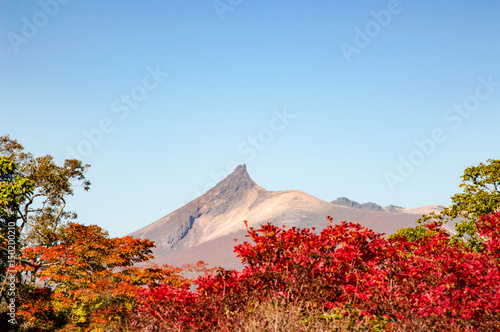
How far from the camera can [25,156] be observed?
26.3 meters

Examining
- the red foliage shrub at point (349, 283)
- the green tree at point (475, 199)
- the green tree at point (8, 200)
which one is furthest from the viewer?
the green tree at point (475, 199)

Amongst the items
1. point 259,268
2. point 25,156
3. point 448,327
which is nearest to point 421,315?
point 448,327

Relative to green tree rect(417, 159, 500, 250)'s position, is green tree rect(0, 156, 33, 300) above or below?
above

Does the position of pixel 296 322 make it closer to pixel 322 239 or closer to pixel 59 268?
pixel 322 239

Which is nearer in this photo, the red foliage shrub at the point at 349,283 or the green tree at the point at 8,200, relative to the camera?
the red foliage shrub at the point at 349,283

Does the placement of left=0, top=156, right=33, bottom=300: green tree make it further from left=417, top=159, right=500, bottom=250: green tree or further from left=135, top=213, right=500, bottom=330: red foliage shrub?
left=417, top=159, right=500, bottom=250: green tree

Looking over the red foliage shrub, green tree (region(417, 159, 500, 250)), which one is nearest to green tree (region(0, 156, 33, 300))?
the red foliage shrub

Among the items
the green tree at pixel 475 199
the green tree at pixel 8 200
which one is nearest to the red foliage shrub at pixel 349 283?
the green tree at pixel 8 200

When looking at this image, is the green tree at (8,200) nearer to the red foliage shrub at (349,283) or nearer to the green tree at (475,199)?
the red foliage shrub at (349,283)

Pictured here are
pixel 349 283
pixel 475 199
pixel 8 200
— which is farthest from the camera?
pixel 475 199

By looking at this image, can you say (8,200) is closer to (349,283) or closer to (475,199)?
(349,283)

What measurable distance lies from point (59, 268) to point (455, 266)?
1594 cm

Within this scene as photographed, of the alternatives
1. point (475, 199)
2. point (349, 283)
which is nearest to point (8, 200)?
point (349, 283)

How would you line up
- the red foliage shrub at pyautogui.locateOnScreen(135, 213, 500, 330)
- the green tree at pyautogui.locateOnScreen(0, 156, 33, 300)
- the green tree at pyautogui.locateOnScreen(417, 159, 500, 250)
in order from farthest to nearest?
the green tree at pyautogui.locateOnScreen(417, 159, 500, 250), the green tree at pyautogui.locateOnScreen(0, 156, 33, 300), the red foliage shrub at pyautogui.locateOnScreen(135, 213, 500, 330)
